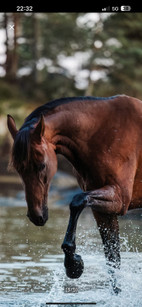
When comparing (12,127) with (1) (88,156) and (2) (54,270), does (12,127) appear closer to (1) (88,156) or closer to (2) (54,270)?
(1) (88,156)

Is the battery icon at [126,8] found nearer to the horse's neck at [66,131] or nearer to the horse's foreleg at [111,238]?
the horse's neck at [66,131]

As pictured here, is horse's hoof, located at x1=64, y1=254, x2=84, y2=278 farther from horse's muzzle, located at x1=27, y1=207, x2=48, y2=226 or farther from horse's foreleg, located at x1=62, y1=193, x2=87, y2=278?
horse's muzzle, located at x1=27, y1=207, x2=48, y2=226

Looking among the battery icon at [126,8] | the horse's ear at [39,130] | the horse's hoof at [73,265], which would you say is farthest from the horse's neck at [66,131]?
the battery icon at [126,8]

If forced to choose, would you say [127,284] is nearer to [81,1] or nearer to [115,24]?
[81,1]

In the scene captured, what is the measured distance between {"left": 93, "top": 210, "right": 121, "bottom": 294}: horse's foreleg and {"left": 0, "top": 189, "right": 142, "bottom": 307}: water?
8 cm

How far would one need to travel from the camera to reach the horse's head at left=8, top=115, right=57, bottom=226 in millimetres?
5211

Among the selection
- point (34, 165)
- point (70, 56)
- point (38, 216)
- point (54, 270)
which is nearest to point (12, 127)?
point (34, 165)

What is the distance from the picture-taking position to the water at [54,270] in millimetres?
5809

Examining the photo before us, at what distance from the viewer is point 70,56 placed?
29.9 metres

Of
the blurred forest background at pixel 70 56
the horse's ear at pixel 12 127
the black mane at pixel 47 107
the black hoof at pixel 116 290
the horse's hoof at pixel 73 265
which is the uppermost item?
the black mane at pixel 47 107

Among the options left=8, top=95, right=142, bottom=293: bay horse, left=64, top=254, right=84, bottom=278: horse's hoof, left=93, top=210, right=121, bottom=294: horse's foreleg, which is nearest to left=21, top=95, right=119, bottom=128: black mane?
left=8, top=95, right=142, bottom=293: bay horse

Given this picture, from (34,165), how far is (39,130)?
0.91ft

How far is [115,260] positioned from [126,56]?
76.2 ft

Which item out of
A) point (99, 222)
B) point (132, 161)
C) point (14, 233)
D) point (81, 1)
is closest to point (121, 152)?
point (132, 161)
